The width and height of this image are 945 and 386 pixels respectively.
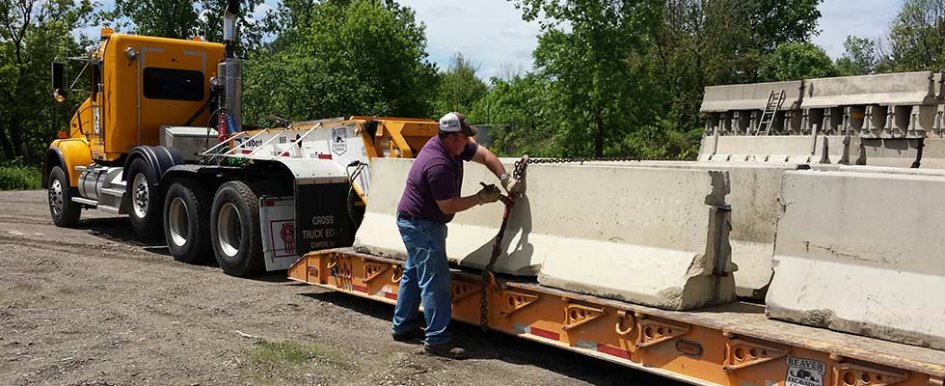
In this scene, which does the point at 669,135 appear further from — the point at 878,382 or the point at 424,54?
the point at 878,382

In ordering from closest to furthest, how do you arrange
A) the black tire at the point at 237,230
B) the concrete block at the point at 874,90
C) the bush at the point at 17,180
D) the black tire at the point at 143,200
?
the concrete block at the point at 874,90 → the black tire at the point at 237,230 → the black tire at the point at 143,200 → the bush at the point at 17,180

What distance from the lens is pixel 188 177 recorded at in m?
9.62

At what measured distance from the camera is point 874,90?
7973 mm

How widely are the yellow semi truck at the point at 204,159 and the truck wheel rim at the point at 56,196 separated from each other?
0.09 ft

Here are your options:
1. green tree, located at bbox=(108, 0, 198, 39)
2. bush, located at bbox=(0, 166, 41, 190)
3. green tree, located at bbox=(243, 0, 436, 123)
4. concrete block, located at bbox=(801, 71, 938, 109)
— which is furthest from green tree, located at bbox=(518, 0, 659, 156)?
green tree, located at bbox=(108, 0, 198, 39)

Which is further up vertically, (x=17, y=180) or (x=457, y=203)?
(x=457, y=203)

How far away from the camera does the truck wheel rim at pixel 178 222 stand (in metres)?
9.82

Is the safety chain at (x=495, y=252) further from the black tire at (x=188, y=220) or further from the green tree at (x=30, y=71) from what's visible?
the green tree at (x=30, y=71)

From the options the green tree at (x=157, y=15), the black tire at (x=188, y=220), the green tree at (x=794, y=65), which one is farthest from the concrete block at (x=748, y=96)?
the green tree at (x=157, y=15)

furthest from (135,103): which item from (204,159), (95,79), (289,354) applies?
(289,354)

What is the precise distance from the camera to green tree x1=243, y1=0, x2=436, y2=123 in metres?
25.5

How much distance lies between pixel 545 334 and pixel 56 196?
36.3 feet

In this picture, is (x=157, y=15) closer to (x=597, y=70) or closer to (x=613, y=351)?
(x=597, y=70)

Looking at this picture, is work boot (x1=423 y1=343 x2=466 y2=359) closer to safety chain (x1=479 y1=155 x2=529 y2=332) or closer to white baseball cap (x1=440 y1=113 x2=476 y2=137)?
safety chain (x1=479 y1=155 x2=529 y2=332)
